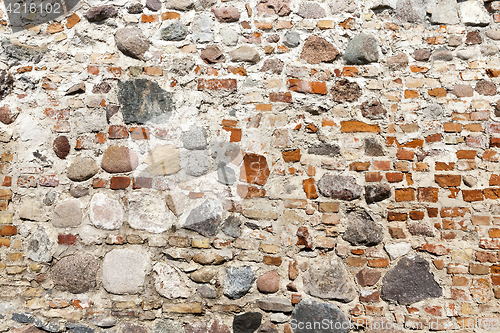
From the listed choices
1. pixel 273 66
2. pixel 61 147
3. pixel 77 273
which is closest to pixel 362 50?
pixel 273 66

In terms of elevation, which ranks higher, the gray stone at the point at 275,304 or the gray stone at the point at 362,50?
the gray stone at the point at 362,50

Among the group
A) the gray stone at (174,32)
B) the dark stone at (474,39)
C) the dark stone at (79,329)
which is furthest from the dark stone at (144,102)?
the dark stone at (474,39)

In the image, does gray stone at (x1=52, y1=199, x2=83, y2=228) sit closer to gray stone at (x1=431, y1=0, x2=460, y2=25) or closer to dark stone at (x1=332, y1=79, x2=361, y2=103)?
dark stone at (x1=332, y1=79, x2=361, y2=103)

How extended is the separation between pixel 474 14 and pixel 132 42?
2033 millimetres

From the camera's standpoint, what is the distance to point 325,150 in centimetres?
186

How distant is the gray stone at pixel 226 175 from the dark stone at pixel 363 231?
28.2 inches

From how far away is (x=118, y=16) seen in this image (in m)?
1.93

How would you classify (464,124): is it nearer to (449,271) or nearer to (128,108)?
(449,271)

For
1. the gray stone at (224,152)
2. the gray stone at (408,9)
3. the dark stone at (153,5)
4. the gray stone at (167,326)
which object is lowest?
the gray stone at (167,326)

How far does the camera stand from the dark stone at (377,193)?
1819 millimetres

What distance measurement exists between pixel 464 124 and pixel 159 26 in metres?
1.89

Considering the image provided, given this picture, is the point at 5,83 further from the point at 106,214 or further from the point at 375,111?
the point at 375,111

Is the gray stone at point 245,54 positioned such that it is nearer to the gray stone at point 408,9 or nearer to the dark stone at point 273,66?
the dark stone at point 273,66

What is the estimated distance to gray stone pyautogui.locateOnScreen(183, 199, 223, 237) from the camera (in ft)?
6.05
